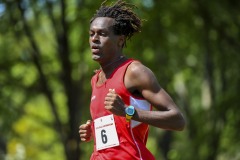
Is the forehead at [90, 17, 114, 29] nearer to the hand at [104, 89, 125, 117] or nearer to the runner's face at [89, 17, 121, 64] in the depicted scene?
the runner's face at [89, 17, 121, 64]

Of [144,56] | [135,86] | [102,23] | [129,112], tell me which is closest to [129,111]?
[129,112]

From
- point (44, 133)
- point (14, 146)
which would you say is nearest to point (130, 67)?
point (14, 146)

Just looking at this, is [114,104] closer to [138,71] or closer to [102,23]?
[138,71]

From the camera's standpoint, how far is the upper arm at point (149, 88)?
6043 mm

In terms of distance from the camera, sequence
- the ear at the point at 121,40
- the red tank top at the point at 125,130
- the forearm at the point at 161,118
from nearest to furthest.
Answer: the forearm at the point at 161,118
the red tank top at the point at 125,130
the ear at the point at 121,40

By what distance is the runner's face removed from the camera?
631 cm

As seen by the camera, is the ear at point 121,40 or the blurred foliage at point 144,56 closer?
the ear at point 121,40

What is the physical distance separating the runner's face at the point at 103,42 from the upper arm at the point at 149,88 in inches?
12.8

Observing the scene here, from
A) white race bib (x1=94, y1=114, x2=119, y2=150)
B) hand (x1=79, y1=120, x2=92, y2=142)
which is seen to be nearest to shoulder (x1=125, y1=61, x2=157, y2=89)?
white race bib (x1=94, y1=114, x2=119, y2=150)

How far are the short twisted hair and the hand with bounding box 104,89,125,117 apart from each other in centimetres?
67

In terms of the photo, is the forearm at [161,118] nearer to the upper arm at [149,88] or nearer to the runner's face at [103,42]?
the upper arm at [149,88]

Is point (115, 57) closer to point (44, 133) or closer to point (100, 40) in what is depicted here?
point (100, 40)

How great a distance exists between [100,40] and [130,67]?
0.34m

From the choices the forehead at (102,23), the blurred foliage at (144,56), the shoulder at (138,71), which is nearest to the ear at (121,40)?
the forehead at (102,23)
